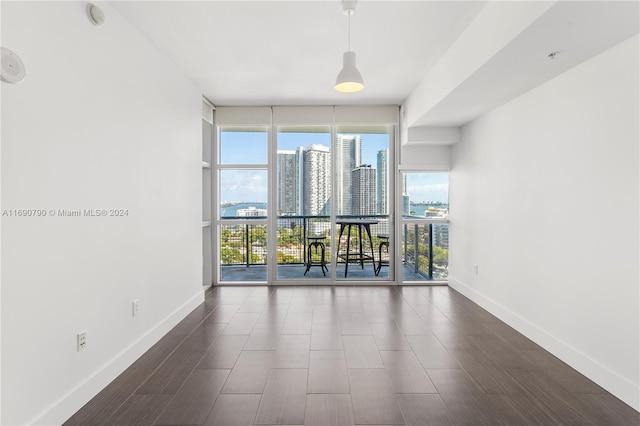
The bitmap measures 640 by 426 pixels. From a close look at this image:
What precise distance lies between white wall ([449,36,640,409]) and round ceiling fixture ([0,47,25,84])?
10.7 ft

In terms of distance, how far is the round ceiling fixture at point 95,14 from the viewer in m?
A: 2.13

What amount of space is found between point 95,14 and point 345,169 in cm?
349

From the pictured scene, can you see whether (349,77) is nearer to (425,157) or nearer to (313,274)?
(425,157)

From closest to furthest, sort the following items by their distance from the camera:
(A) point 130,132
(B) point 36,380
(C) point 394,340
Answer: (B) point 36,380 < (A) point 130,132 < (C) point 394,340

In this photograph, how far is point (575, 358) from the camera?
8.05ft

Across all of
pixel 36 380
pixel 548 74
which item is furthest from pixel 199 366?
pixel 548 74

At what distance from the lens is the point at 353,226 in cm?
513

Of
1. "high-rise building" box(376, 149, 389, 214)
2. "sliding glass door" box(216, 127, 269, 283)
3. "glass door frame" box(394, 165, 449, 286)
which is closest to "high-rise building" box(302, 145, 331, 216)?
"sliding glass door" box(216, 127, 269, 283)

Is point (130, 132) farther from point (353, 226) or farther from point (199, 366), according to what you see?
point (353, 226)

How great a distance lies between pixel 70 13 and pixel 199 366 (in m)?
2.38

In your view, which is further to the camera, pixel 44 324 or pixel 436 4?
pixel 436 4

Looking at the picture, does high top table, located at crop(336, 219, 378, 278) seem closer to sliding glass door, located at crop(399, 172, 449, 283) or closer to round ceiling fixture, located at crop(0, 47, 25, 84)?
sliding glass door, located at crop(399, 172, 449, 283)

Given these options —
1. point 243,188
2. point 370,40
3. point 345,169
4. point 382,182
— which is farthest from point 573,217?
point 243,188

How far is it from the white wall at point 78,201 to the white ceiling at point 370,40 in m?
0.47
